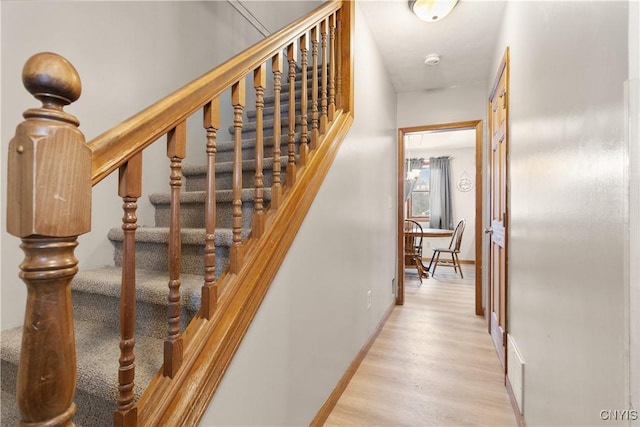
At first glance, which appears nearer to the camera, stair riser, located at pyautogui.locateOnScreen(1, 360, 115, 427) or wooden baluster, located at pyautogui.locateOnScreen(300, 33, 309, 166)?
stair riser, located at pyautogui.locateOnScreen(1, 360, 115, 427)

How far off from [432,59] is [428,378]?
106 inches

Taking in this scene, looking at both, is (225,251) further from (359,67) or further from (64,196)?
(359,67)

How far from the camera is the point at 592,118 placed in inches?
33.2

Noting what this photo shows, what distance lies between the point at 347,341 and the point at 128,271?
158 centimetres

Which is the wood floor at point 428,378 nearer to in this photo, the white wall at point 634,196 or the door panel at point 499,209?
the door panel at point 499,209

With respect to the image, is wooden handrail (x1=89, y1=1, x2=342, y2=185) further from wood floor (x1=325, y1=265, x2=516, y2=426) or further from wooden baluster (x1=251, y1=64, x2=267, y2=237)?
wood floor (x1=325, y1=265, x2=516, y2=426)

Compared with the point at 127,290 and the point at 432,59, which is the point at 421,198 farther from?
the point at 127,290

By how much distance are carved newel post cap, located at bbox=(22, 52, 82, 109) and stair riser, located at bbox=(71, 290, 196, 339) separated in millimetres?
760

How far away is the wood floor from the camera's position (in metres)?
1.68

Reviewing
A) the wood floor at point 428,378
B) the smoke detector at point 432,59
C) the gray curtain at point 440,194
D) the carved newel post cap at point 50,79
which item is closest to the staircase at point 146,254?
the carved newel post cap at point 50,79

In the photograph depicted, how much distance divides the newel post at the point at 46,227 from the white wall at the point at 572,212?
1.11 meters

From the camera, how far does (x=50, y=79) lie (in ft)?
1.49

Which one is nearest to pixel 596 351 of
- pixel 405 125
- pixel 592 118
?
pixel 592 118

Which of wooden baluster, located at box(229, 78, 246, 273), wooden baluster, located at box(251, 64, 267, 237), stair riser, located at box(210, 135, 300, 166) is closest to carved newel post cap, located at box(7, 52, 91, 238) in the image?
wooden baluster, located at box(229, 78, 246, 273)
